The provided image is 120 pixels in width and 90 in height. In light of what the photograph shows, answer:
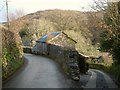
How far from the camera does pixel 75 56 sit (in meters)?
21.5

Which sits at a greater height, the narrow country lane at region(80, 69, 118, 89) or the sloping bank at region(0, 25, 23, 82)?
the sloping bank at region(0, 25, 23, 82)

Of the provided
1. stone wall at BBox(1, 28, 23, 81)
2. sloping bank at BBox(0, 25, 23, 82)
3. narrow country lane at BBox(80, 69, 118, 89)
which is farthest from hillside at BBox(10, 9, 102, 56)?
stone wall at BBox(1, 28, 23, 81)

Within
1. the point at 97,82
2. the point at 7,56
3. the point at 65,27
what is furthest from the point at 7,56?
the point at 65,27

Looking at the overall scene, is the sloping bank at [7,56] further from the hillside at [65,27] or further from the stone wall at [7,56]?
the hillside at [65,27]

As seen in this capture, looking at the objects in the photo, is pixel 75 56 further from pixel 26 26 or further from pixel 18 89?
pixel 26 26

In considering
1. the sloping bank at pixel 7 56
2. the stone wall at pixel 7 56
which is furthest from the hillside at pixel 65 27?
the stone wall at pixel 7 56

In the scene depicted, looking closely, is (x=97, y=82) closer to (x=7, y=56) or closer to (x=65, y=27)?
(x=7, y=56)

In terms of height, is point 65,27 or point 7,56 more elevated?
point 7,56

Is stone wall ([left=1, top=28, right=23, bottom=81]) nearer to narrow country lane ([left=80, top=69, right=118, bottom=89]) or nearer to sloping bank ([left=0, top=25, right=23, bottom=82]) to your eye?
sloping bank ([left=0, top=25, right=23, bottom=82])

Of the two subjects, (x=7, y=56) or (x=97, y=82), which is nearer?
(x=7, y=56)

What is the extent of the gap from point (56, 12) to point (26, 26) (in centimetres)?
2387

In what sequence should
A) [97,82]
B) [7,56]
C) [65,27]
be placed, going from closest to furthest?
[7,56], [97,82], [65,27]

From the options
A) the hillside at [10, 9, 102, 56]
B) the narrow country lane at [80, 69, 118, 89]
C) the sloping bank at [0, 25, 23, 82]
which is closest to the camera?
the sloping bank at [0, 25, 23, 82]

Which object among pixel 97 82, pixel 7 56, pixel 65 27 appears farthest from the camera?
pixel 65 27
